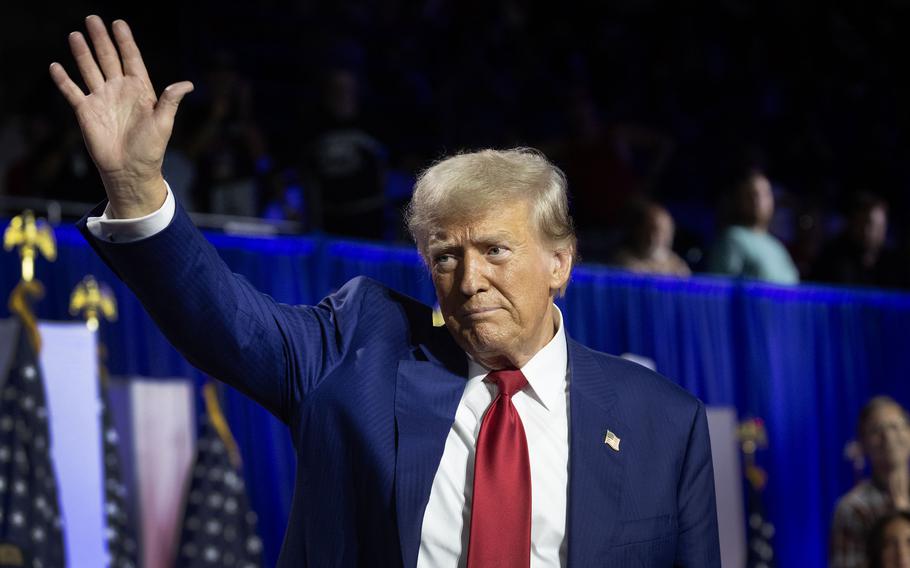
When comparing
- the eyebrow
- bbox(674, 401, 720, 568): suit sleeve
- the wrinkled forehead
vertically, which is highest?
the wrinkled forehead

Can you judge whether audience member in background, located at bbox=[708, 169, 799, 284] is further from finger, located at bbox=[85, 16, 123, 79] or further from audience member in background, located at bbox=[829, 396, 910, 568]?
finger, located at bbox=[85, 16, 123, 79]

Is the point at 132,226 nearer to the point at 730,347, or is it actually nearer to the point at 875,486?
the point at 875,486

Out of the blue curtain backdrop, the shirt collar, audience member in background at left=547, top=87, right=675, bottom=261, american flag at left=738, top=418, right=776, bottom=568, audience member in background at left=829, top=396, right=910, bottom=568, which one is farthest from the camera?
audience member in background at left=547, top=87, right=675, bottom=261

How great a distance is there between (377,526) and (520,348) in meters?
0.36

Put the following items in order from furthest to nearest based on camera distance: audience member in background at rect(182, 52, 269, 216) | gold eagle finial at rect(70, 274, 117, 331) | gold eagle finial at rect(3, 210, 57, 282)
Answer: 1. audience member in background at rect(182, 52, 269, 216)
2. gold eagle finial at rect(70, 274, 117, 331)
3. gold eagle finial at rect(3, 210, 57, 282)

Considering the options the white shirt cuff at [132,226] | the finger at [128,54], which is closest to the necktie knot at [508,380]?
the white shirt cuff at [132,226]

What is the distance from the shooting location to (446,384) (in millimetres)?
1980

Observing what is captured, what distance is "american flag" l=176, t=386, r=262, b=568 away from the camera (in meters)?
4.53

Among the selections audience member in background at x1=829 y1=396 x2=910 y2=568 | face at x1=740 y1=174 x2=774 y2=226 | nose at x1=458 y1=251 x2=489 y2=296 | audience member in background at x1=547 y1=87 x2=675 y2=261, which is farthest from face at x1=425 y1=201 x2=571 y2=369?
audience member in background at x1=547 y1=87 x2=675 y2=261

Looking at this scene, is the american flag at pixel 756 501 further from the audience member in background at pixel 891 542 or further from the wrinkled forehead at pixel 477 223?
the wrinkled forehead at pixel 477 223

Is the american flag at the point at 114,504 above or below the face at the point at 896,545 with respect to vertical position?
above

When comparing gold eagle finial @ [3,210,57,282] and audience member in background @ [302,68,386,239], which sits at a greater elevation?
audience member in background @ [302,68,386,239]

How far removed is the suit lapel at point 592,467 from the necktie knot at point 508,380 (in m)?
0.08

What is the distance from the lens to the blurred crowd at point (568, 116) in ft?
19.1
